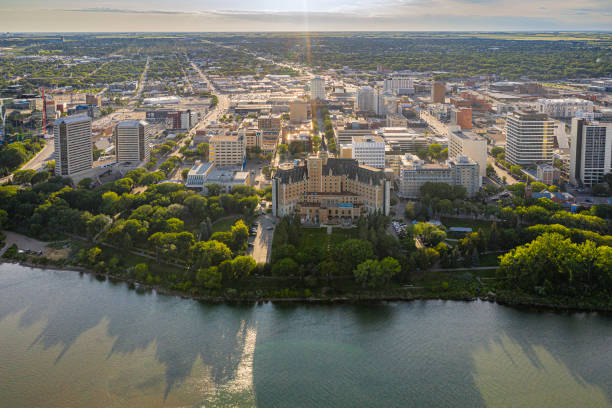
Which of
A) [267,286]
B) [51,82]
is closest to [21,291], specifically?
[267,286]

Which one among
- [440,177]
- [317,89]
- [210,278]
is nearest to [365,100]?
[317,89]

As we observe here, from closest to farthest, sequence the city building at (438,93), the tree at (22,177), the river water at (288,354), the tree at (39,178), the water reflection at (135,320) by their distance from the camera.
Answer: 1. the river water at (288,354)
2. the water reflection at (135,320)
3. the tree at (39,178)
4. the tree at (22,177)
5. the city building at (438,93)

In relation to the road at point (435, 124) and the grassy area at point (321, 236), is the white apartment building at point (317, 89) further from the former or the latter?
the grassy area at point (321, 236)

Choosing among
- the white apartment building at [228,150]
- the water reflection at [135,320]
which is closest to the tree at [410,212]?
the water reflection at [135,320]

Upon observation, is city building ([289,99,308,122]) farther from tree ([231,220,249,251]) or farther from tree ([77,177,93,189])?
tree ([231,220,249,251])

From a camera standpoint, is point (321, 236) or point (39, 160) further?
point (39, 160)

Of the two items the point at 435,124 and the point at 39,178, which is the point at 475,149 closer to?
the point at 435,124

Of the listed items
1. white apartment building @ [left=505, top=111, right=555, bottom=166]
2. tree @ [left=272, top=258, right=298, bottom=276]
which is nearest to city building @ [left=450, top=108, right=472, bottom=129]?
white apartment building @ [left=505, top=111, right=555, bottom=166]
